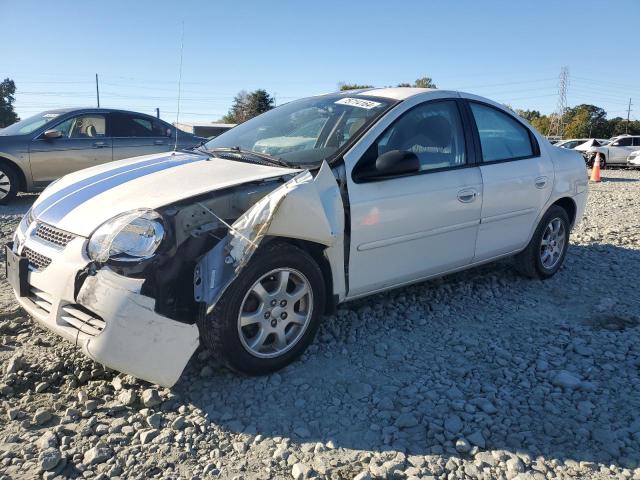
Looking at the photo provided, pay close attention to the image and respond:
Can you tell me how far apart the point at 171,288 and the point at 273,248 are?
58cm

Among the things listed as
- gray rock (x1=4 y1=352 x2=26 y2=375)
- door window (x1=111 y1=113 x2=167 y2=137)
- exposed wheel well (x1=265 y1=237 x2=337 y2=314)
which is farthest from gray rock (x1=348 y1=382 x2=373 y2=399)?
door window (x1=111 y1=113 x2=167 y2=137)

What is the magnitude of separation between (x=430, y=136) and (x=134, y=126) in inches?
274

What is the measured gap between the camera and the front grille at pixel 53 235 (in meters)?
2.82

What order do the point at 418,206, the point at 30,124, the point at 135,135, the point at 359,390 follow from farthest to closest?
the point at 135,135 → the point at 30,124 → the point at 418,206 → the point at 359,390

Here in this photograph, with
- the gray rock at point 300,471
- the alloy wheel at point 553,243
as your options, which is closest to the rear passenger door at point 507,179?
the alloy wheel at point 553,243

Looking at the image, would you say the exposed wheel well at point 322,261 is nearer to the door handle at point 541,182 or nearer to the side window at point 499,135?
the side window at point 499,135

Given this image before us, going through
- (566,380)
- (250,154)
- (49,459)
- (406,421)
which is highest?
(250,154)

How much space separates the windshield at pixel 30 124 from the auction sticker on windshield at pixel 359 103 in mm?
6465

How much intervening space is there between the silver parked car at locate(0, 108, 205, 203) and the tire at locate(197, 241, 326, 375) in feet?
17.9

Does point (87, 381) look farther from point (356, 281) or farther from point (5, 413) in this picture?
point (356, 281)

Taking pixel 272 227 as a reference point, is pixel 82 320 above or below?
below

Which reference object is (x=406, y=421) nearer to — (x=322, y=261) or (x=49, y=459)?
(x=322, y=261)

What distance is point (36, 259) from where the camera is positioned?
292cm

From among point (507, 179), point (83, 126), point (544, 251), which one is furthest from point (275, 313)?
point (83, 126)
